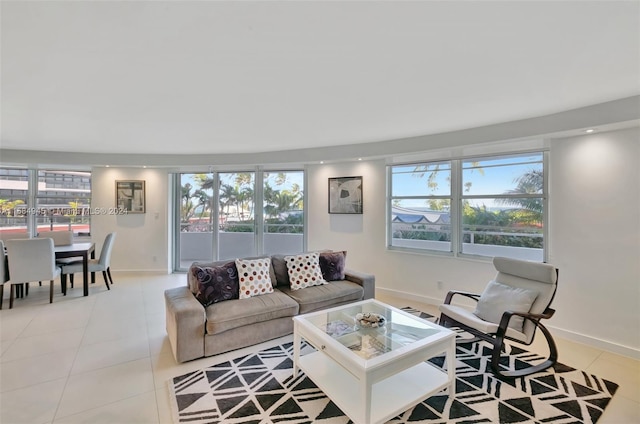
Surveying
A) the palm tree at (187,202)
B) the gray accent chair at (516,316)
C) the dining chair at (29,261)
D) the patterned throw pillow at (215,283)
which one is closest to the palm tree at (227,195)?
the palm tree at (187,202)

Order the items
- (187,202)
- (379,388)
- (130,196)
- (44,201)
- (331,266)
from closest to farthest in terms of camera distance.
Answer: (379,388) → (331,266) → (44,201) → (130,196) → (187,202)

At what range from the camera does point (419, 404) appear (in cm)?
211

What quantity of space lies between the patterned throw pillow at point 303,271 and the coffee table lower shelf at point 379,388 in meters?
1.20

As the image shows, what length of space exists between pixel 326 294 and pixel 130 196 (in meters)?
4.70

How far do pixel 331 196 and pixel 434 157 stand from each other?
1788 millimetres

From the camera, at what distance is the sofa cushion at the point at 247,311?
2.69 meters

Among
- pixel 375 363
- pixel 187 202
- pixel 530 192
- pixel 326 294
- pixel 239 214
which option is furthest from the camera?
pixel 187 202

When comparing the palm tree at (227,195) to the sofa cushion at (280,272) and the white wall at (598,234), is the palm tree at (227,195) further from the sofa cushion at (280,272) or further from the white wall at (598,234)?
the white wall at (598,234)

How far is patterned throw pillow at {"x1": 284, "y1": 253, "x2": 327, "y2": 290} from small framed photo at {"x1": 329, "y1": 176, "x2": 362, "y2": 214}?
1.43 m

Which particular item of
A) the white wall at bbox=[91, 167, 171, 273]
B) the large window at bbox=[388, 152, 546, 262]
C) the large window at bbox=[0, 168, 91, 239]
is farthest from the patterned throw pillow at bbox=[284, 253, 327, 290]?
the large window at bbox=[0, 168, 91, 239]

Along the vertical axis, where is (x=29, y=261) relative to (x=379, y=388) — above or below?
above

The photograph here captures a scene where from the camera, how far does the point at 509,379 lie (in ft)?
7.81

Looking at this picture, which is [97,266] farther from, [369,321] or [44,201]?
[369,321]

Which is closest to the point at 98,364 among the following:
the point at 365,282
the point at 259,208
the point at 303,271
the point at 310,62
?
the point at 303,271
